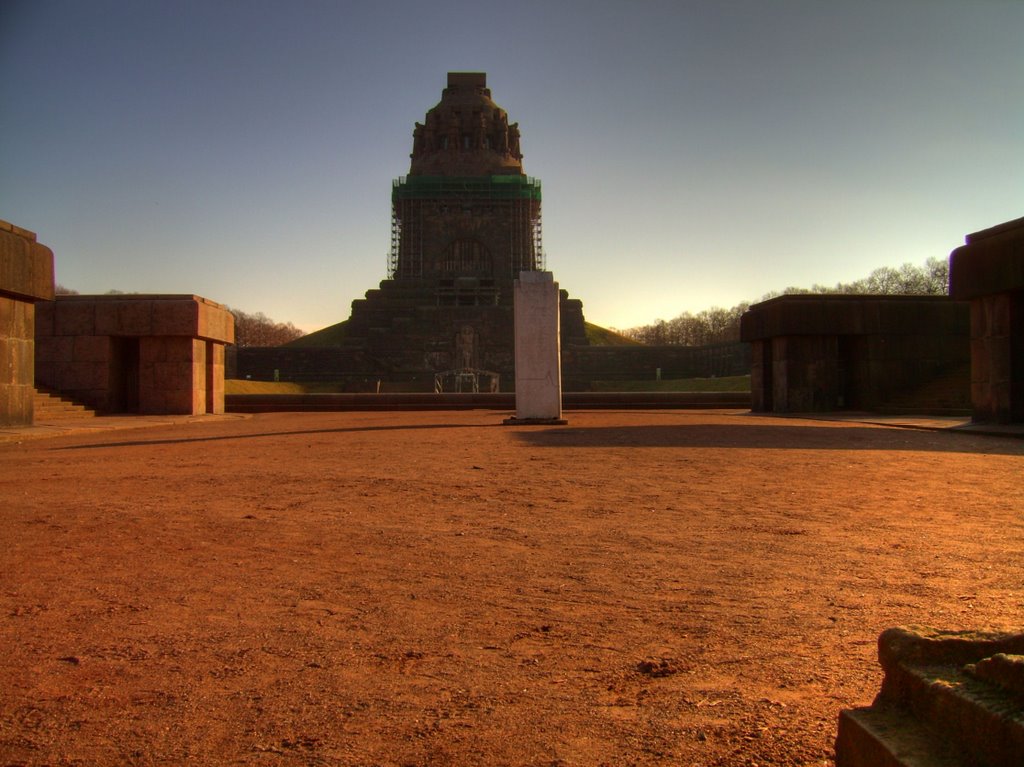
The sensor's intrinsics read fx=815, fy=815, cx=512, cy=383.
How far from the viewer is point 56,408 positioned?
51.7 ft

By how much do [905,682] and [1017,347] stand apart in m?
13.3

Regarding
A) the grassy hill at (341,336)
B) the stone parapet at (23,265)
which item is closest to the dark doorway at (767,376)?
the stone parapet at (23,265)

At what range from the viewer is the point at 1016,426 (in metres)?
12.0

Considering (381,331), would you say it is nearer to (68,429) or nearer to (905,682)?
(68,429)

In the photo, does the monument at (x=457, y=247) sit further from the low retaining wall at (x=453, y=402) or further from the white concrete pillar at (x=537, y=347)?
the white concrete pillar at (x=537, y=347)

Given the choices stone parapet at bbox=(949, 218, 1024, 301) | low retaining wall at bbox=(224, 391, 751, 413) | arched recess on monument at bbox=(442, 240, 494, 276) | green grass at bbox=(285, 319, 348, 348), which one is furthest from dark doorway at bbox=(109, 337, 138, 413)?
arched recess on monument at bbox=(442, 240, 494, 276)

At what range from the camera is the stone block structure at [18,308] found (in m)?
11.4

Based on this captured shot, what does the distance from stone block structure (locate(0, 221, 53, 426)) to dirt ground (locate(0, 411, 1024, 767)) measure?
6.15 meters

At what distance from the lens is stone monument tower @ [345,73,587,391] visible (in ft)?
165

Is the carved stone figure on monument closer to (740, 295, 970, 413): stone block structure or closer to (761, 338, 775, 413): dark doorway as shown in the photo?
(761, 338, 775, 413): dark doorway

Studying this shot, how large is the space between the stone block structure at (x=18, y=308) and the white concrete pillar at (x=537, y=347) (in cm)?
781

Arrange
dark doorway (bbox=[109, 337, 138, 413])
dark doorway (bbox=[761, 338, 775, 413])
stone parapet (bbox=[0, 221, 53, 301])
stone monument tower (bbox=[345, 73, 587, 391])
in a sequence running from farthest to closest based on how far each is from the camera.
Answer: stone monument tower (bbox=[345, 73, 587, 391]), dark doorway (bbox=[761, 338, 775, 413]), dark doorway (bbox=[109, 337, 138, 413]), stone parapet (bbox=[0, 221, 53, 301])

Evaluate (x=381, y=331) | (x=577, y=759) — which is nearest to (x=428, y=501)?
(x=577, y=759)

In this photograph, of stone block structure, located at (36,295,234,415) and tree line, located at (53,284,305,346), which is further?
tree line, located at (53,284,305,346)
